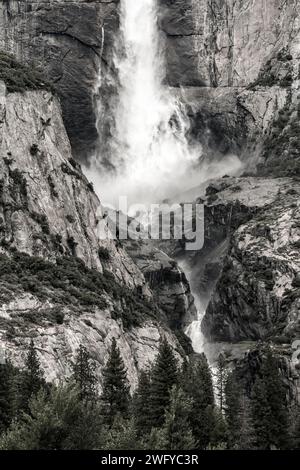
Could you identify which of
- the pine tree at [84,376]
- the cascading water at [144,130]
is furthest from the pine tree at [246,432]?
the cascading water at [144,130]

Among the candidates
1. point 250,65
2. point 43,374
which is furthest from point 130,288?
point 250,65

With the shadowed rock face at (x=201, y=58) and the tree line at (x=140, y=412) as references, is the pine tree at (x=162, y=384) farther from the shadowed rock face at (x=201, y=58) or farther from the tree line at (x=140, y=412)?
the shadowed rock face at (x=201, y=58)

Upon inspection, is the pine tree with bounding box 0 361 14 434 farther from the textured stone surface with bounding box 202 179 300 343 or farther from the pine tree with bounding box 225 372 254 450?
the textured stone surface with bounding box 202 179 300 343

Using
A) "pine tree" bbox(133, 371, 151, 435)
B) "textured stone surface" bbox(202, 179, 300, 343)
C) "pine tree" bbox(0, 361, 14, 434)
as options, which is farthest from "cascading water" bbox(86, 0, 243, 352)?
"pine tree" bbox(0, 361, 14, 434)

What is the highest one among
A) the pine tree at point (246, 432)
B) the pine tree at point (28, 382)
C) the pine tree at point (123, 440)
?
the pine tree at point (28, 382)

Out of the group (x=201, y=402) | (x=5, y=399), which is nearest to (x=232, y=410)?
(x=201, y=402)
